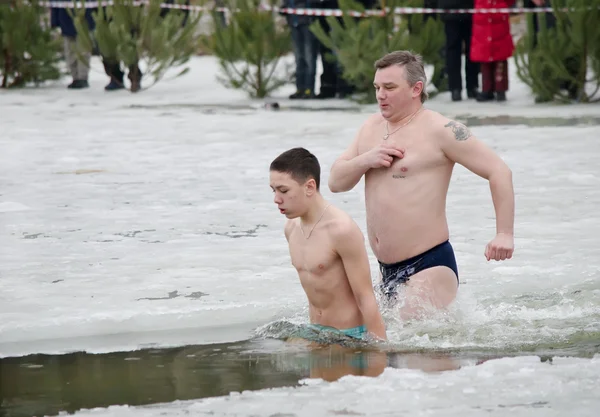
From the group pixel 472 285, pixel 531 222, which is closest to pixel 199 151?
pixel 531 222

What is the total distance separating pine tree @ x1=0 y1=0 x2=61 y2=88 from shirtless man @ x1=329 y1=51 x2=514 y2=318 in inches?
480

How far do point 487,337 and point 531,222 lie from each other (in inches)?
99.1

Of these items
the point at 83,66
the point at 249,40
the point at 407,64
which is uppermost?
the point at 407,64

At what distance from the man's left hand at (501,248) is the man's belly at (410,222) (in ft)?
1.07

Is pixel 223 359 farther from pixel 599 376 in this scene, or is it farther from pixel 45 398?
pixel 599 376

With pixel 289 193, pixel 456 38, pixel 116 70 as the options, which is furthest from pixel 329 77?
pixel 289 193

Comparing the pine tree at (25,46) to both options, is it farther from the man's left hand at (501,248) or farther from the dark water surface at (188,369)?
the man's left hand at (501,248)

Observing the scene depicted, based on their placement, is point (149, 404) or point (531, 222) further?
point (531, 222)

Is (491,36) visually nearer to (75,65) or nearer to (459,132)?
(75,65)

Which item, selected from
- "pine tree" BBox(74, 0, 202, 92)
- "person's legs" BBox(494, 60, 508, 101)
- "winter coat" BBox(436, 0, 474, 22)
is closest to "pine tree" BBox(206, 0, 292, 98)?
"pine tree" BBox(74, 0, 202, 92)

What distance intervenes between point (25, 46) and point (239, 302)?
12110mm

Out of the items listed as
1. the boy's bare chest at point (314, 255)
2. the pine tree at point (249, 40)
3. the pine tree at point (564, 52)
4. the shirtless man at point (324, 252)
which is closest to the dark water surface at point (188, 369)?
the shirtless man at point (324, 252)

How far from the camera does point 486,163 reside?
4816mm

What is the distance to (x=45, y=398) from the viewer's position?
13.2 feet
